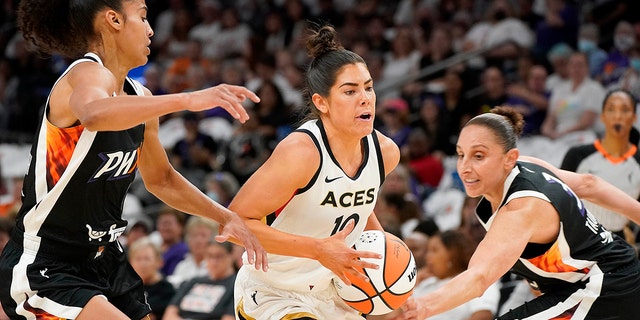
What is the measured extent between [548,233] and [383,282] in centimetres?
85

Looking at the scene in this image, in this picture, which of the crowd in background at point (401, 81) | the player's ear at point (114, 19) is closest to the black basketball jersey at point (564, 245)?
the player's ear at point (114, 19)

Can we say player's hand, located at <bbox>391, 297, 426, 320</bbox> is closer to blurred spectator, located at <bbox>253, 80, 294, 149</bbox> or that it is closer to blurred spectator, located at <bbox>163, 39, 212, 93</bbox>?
blurred spectator, located at <bbox>253, 80, 294, 149</bbox>

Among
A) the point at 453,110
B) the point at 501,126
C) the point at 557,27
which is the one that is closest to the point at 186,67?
the point at 453,110

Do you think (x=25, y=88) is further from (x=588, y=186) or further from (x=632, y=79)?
(x=588, y=186)

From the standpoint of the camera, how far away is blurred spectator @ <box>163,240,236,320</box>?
7.76 metres

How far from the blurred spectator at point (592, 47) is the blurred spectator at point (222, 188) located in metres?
4.28

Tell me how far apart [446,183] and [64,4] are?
250 inches

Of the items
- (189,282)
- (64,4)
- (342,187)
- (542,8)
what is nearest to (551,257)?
(342,187)

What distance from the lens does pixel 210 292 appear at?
7902 mm

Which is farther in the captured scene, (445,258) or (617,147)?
(617,147)

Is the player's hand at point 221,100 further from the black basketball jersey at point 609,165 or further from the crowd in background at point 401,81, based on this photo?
the black basketball jersey at point 609,165

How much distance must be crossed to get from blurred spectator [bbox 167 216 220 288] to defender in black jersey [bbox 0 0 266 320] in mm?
4466

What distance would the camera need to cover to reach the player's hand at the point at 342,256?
13.5 ft

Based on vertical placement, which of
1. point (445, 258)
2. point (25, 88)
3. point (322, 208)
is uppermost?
point (322, 208)
